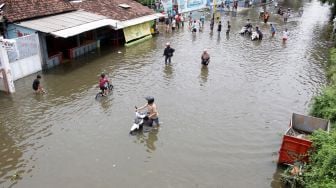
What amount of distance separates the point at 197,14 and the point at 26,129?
33.2 m

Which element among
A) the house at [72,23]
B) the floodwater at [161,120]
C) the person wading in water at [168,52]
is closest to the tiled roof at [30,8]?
the house at [72,23]

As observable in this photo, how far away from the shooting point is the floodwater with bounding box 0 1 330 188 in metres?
10.3

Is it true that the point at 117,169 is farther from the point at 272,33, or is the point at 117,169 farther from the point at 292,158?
the point at 272,33

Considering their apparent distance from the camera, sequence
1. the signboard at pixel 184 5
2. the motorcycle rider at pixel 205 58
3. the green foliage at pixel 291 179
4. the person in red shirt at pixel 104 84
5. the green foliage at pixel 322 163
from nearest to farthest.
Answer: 1. the green foliage at pixel 322 163
2. the green foliage at pixel 291 179
3. the person in red shirt at pixel 104 84
4. the motorcycle rider at pixel 205 58
5. the signboard at pixel 184 5

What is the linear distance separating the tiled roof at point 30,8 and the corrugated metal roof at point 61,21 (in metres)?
0.35

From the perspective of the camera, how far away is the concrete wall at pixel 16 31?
18.5m

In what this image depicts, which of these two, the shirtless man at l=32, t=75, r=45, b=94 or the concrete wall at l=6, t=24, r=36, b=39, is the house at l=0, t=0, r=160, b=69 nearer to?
the concrete wall at l=6, t=24, r=36, b=39

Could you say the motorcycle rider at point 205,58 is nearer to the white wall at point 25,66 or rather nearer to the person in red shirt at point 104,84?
the person in red shirt at point 104,84

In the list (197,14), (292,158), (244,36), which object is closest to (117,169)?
(292,158)

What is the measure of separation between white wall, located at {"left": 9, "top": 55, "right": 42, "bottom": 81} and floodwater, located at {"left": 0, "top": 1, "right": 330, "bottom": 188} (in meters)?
0.42

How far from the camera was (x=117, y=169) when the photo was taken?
10.4 meters

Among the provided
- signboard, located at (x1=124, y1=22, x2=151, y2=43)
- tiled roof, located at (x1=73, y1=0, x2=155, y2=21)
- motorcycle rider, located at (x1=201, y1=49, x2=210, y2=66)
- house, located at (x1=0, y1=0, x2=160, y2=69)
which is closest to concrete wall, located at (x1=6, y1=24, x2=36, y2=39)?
house, located at (x1=0, y1=0, x2=160, y2=69)

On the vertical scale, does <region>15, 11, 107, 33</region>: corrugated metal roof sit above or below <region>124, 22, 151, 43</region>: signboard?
above

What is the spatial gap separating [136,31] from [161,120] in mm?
15277
